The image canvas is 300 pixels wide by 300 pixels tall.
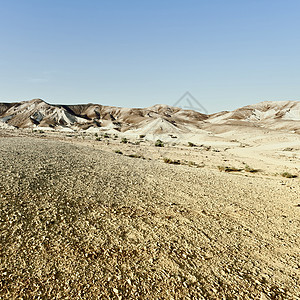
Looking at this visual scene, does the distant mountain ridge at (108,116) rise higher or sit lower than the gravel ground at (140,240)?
higher

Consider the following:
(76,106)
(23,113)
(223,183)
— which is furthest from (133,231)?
(76,106)

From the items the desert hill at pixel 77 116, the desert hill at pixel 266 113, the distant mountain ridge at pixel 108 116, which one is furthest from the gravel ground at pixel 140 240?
the desert hill at pixel 266 113

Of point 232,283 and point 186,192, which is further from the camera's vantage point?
point 186,192

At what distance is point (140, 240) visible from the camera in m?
6.12

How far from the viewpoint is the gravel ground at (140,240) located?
456 centimetres

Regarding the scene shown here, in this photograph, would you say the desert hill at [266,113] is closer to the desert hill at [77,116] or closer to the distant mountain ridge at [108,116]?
the distant mountain ridge at [108,116]

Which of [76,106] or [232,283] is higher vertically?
[76,106]

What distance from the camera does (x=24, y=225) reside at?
20.2ft

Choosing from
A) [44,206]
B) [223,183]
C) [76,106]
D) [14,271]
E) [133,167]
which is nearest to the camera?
[14,271]

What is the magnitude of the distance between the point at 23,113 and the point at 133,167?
121391 millimetres

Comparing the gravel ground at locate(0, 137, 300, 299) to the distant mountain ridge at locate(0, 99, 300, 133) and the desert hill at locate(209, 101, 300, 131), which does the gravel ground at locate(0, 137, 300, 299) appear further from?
the desert hill at locate(209, 101, 300, 131)

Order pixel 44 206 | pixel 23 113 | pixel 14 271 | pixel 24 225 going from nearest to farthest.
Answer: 1. pixel 14 271
2. pixel 24 225
3. pixel 44 206
4. pixel 23 113

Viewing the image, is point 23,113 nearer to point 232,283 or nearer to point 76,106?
point 76,106

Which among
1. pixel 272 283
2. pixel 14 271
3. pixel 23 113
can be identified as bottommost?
pixel 272 283
